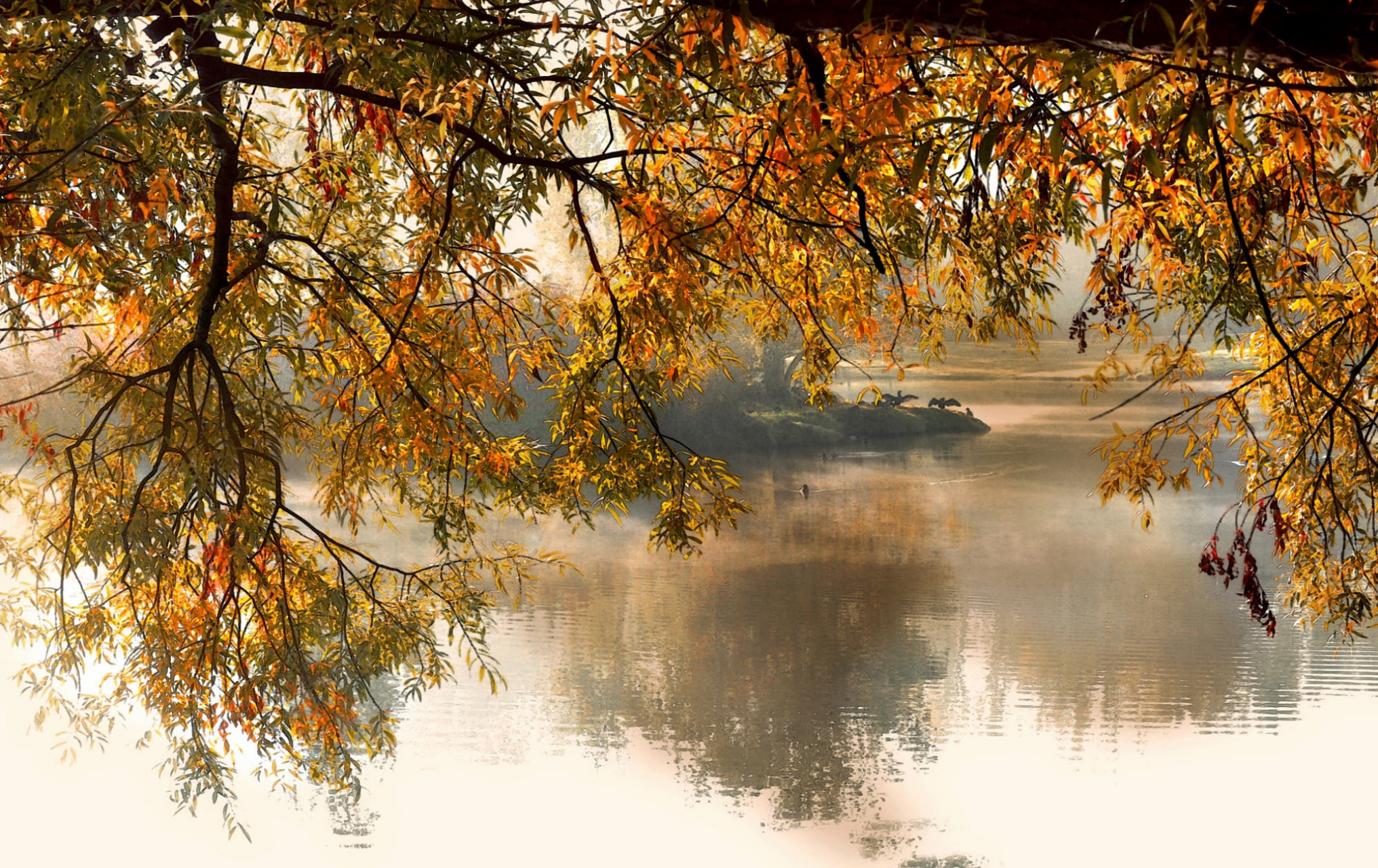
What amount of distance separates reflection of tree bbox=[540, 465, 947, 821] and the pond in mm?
20

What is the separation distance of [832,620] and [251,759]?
3.97m

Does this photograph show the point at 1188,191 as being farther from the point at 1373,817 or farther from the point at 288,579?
the point at 1373,817

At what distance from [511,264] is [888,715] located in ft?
17.3

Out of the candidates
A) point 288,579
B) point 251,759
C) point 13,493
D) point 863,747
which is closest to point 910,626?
point 863,747

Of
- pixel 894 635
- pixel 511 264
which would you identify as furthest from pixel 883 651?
pixel 511 264

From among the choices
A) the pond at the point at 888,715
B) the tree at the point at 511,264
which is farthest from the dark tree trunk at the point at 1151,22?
the pond at the point at 888,715

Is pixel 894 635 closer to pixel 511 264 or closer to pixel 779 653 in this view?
pixel 779 653

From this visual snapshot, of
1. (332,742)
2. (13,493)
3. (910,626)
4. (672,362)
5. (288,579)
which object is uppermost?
(672,362)

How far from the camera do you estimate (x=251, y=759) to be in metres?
6.93

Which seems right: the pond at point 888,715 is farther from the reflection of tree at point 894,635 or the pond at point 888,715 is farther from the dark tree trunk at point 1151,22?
the dark tree trunk at point 1151,22

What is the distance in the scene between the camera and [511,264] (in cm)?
230

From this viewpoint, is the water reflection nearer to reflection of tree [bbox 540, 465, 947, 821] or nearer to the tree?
reflection of tree [bbox 540, 465, 947, 821]

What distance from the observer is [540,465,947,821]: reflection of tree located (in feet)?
21.2

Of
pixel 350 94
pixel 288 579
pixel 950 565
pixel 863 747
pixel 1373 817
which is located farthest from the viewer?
pixel 950 565
